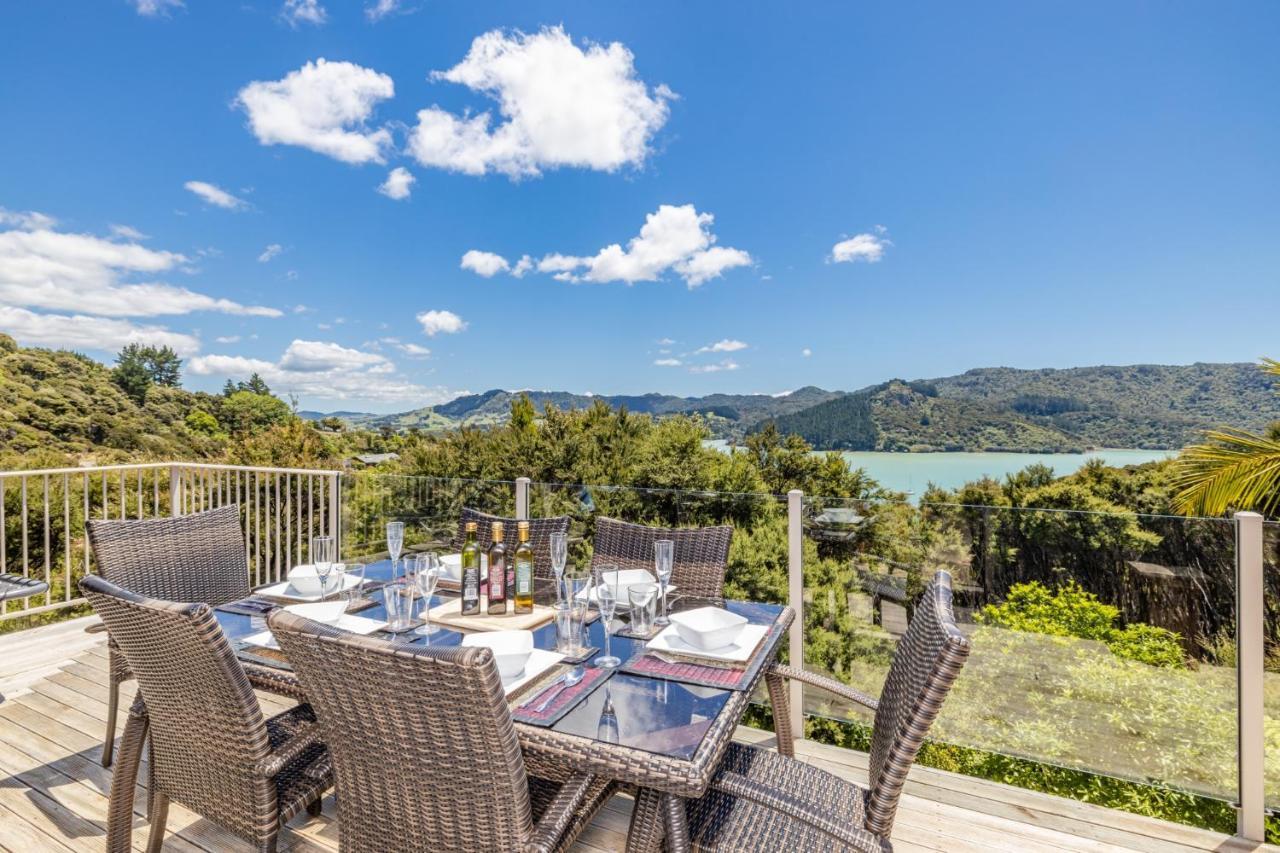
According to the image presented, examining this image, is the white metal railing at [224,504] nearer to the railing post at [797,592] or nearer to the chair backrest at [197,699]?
the chair backrest at [197,699]

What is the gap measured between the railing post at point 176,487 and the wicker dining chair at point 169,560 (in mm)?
2555

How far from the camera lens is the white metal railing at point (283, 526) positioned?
2.30 metres

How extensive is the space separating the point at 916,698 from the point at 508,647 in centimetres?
98

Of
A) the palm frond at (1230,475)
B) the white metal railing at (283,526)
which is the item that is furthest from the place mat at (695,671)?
the palm frond at (1230,475)

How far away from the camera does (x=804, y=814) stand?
1315 millimetres

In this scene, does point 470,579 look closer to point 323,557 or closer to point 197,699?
point 323,557

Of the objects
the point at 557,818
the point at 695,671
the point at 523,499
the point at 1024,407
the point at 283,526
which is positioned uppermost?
the point at 1024,407

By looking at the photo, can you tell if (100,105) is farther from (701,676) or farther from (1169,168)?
(1169,168)

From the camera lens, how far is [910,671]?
1590 mm

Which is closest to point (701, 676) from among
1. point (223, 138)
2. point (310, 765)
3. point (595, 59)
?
point (310, 765)

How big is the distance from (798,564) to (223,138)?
15.6 m

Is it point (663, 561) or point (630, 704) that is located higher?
point (663, 561)

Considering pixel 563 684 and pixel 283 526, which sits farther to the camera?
pixel 283 526

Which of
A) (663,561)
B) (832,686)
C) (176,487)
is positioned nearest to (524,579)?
(663,561)
